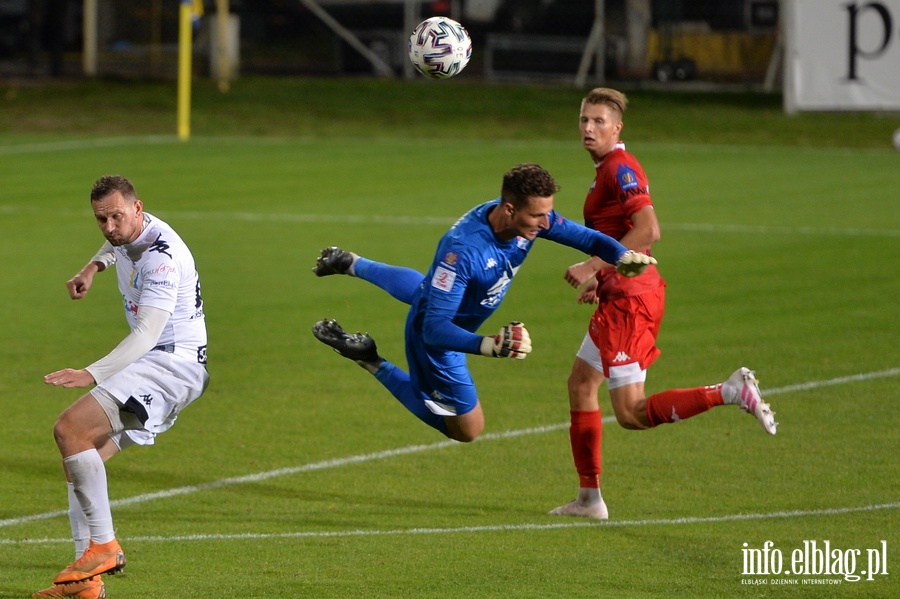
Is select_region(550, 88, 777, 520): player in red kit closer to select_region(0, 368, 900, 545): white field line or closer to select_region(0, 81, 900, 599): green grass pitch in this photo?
select_region(0, 81, 900, 599): green grass pitch

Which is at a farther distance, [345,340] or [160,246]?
[345,340]

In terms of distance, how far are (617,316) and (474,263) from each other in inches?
51.2

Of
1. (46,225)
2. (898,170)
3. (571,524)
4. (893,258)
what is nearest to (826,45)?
(898,170)

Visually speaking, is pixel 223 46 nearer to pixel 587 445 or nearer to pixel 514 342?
pixel 587 445

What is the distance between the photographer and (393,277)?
30.6 ft

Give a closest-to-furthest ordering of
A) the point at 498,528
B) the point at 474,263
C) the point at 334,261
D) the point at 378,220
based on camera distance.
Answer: the point at 474,263, the point at 498,528, the point at 334,261, the point at 378,220

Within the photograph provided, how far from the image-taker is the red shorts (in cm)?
891

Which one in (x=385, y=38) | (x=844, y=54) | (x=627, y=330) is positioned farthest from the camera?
(x=385, y=38)

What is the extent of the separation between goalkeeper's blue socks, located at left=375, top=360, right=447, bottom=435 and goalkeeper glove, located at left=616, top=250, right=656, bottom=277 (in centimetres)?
167

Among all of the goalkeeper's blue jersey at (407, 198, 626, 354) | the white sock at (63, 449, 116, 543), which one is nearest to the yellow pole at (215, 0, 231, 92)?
the goalkeeper's blue jersey at (407, 198, 626, 354)

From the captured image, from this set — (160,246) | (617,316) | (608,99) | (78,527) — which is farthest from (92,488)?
(608,99)

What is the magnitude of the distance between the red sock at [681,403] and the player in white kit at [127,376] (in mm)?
2785

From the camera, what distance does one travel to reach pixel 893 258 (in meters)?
19.0

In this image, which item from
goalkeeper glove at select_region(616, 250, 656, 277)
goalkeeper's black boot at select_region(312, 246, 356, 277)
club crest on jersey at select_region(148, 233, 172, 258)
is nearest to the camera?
club crest on jersey at select_region(148, 233, 172, 258)
